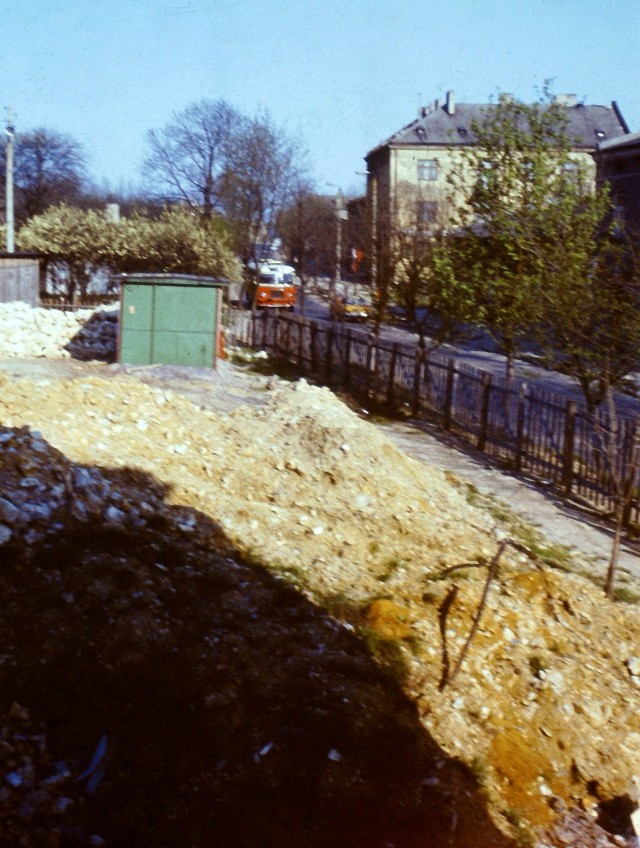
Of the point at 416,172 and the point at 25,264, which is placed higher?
the point at 416,172

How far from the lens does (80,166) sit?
6291cm

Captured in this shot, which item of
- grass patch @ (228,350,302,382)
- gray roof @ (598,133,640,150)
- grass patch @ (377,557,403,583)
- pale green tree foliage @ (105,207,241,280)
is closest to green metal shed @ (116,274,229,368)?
grass patch @ (228,350,302,382)

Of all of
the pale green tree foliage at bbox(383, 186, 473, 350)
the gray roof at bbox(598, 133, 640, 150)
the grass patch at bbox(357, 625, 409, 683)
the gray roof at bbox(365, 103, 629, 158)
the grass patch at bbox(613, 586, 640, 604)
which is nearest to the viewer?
the grass patch at bbox(357, 625, 409, 683)

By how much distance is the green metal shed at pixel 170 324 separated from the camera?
18906 millimetres

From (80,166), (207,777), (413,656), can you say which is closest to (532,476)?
(413,656)

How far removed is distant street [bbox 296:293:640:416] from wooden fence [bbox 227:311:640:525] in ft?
2.45

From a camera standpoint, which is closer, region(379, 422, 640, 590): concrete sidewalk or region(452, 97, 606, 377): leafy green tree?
region(379, 422, 640, 590): concrete sidewalk

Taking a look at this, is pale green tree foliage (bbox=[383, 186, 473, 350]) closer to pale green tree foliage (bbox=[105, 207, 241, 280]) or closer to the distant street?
the distant street

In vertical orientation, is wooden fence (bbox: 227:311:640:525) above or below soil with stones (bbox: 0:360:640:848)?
above

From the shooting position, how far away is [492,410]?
15.9 metres

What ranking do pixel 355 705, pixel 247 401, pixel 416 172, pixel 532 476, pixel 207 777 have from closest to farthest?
pixel 207 777 < pixel 355 705 < pixel 532 476 < pixel 247 401 < pixel 416 172

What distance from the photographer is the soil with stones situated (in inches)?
218

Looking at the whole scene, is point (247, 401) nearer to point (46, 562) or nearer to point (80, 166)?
point (46, 562)

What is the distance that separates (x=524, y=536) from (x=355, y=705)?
205 inches
